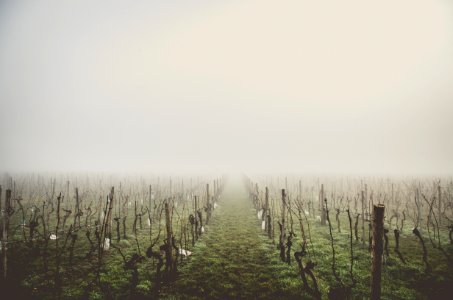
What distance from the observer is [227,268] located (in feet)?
29.9

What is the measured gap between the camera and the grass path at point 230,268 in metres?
7.30

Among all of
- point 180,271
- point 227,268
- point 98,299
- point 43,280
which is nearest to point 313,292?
point 227,268

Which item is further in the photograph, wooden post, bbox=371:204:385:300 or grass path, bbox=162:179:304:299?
grass path, bbox=162:179:304:299

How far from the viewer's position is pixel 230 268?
912 centimetres

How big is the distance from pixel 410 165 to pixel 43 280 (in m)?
215

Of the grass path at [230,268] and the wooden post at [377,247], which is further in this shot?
the grass path at [230,268]

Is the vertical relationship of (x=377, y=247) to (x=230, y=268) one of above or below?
above

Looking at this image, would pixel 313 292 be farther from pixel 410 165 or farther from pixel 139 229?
pixel 410 165

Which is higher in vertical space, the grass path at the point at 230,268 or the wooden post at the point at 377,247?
the wooden post at the point at 377,247

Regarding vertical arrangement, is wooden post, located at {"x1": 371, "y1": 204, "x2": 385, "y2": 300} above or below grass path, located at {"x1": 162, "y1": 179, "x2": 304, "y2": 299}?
above

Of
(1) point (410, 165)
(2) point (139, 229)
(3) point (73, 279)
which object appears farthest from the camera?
(1) point (410, 165)

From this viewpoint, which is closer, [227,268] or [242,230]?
[227,268]

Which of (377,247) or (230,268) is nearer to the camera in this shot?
(377,247)

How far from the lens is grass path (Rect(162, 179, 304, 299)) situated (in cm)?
730
